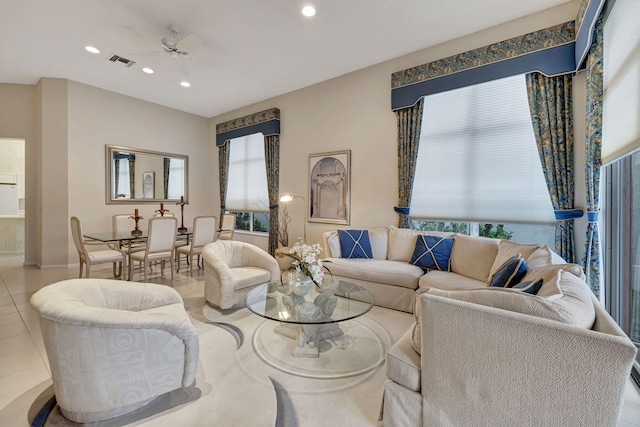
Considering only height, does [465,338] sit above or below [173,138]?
below

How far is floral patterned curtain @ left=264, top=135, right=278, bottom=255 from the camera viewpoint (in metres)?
5.54

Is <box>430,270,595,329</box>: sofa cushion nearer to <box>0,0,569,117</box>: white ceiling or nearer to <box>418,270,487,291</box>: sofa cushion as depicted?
<box>418,270,487,291</box>: sofa cushion

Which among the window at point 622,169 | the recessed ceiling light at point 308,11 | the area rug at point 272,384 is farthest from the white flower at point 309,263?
the recessed ceiling light at point 308,11

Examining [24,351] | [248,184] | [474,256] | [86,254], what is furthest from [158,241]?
[474,256]

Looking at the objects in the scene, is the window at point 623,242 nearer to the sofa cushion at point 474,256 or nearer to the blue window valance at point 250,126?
the sofa cushion at point 474,256

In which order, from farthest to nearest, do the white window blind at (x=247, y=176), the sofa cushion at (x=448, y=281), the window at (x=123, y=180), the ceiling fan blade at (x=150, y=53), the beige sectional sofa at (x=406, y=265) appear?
the white window blind at (x=247, y=176)
the window at (x=123, y=180)
the ceiling fan blade at (x=150, y=53)
the beige sectional sofa at (x=406, y=265)
the sofa cushion at (x=448, y=281)

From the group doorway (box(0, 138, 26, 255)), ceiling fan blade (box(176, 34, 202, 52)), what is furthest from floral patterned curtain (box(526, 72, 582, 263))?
doorway (box(0, 138, 26, 255))

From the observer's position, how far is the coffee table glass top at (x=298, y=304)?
6.97ft

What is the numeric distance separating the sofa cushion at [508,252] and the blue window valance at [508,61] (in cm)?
187

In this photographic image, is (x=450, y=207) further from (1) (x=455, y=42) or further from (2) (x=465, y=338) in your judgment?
(2) (x=465, y=338)

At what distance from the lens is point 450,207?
12.2ft

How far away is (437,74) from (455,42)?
43 centimetres

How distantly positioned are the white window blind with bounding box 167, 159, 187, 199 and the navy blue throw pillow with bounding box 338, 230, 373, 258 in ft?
14.9

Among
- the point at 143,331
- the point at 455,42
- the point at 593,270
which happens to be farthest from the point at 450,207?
the point at 143,331
